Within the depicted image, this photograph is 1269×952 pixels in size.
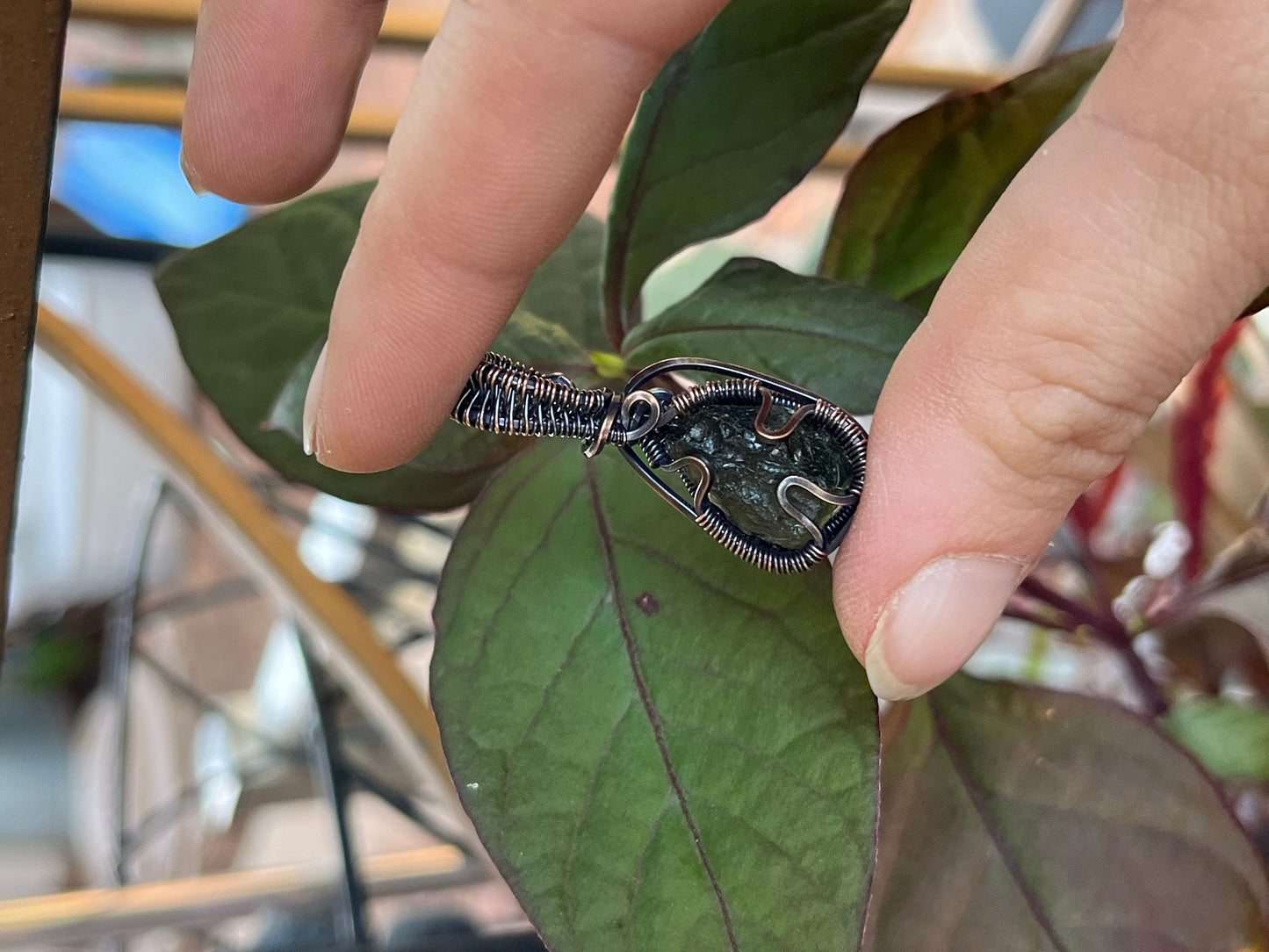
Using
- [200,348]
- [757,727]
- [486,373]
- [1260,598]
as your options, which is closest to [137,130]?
[200,348]

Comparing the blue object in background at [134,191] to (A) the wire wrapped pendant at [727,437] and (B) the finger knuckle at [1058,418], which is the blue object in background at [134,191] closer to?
(A) the wire wrapped pendant at [727,437]

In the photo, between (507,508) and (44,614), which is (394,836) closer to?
(44,614)

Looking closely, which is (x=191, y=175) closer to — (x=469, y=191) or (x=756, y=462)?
(x=469, y=191)

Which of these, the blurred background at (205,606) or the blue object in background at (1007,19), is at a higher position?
the blue object in background at (1007,19)

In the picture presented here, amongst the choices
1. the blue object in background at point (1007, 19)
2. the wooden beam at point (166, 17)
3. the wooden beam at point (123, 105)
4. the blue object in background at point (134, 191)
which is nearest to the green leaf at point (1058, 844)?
the wooden beam at point (123, 105)

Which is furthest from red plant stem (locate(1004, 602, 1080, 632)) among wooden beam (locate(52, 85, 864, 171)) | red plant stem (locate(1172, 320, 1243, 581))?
wooden beam (locate(52, 85, 864, 171))

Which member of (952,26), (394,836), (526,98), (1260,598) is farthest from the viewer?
(952,26)
